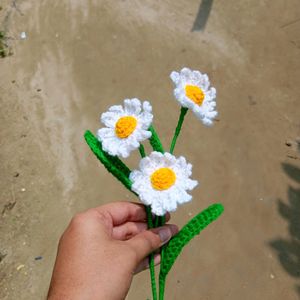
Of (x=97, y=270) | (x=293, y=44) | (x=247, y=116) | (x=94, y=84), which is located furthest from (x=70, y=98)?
(x=97, y=270)

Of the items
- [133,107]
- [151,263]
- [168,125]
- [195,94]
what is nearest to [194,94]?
[195,94]

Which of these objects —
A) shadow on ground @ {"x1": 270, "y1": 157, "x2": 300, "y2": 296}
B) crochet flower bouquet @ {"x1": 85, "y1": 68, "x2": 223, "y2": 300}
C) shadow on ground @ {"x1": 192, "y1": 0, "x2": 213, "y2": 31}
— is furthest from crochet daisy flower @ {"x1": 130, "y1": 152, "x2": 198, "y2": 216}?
shadow on ground @ {"x1": 192, "y1": 0, "x2": 213, "y2": 31}

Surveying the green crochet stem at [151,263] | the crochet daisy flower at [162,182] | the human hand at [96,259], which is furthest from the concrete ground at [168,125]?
the crochet daisy flower at [162,182]

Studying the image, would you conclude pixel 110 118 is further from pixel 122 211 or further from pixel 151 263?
pixel 151 263

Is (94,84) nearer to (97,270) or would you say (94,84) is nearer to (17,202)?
(17,202)

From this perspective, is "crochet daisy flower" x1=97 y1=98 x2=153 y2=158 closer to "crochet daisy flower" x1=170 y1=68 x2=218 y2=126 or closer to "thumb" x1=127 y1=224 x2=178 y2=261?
"crochet daisy flower" x1=170 y1=68 x2=218 y2=126
